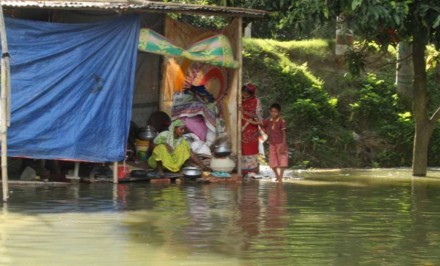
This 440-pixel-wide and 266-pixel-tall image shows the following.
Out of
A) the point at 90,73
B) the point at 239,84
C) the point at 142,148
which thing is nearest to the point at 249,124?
the point at 239,84

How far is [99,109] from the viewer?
1185 cm

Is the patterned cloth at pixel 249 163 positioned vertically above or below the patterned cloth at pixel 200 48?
below

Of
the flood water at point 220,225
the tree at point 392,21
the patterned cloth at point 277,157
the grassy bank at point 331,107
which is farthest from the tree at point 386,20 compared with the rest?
the grassy bank at point 331,107

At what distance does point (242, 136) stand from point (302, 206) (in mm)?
3712

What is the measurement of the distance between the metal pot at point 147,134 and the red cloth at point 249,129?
1466 mm

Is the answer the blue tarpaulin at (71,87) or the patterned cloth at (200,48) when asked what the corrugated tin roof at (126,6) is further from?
the patterned cloth at (200,48)

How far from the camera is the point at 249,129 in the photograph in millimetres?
13406

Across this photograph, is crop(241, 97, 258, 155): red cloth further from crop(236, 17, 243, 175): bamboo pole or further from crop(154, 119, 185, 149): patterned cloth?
crop(154, 119, 185, 149): patterned cloth

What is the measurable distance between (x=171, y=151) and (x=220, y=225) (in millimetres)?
4678

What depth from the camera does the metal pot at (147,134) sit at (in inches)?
518

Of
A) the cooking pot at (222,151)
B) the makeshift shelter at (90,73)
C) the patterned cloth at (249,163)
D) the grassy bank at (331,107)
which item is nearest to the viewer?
the makeshift shelter at (90,73)

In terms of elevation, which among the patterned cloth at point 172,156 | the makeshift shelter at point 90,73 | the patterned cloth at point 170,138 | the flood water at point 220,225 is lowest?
→ the flood water at point 220,225

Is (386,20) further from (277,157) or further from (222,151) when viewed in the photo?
(222,151)

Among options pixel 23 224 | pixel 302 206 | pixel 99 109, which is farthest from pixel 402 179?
pixel 23 224
